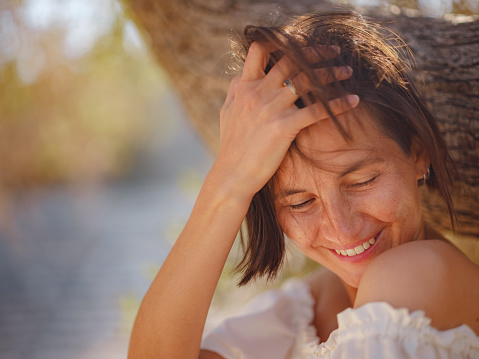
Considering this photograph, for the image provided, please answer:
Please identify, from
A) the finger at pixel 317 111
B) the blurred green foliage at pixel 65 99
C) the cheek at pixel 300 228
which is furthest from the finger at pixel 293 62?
the blurred green foliage at pixel 65 99

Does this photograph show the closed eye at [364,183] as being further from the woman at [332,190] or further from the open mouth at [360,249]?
the open mouth at [360,249]

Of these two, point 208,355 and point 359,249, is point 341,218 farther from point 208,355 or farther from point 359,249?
point 208,355

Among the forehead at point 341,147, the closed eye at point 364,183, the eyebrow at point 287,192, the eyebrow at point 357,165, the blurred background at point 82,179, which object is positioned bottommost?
the blurred background at point 82,179

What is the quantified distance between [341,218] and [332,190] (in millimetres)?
78

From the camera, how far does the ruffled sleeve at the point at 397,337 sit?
44.0 inches

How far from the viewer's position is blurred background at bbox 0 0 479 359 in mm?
5410

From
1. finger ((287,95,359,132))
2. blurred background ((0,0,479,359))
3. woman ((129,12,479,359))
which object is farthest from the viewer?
blurred background ((0,0,479,359))

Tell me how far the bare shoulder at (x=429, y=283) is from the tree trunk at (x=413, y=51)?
0.76m

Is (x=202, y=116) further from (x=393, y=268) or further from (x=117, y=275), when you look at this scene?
(x=117, y=275)

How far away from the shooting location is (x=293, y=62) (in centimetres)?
134

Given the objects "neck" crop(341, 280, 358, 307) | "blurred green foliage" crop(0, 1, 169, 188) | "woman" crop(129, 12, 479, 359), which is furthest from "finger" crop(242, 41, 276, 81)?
"blurred green foliage" crop(0, 1, 169, 188)

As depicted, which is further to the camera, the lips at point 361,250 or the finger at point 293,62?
the lips at point 361,250

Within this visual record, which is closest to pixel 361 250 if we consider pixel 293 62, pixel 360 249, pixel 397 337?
pixel 360 249

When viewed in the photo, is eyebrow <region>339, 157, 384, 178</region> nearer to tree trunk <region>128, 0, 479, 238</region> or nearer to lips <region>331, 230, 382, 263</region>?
lips <region>331, 230, 382, 263</region>
